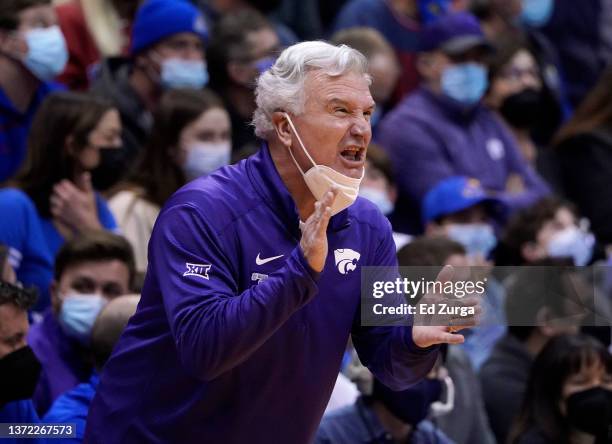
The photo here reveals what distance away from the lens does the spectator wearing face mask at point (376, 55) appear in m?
8.03

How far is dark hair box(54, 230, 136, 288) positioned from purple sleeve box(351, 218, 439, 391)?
1.66m

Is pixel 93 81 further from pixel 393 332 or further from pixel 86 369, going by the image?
pixel 393 332

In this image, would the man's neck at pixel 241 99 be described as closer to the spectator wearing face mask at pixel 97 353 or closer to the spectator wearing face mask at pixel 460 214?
the spectator wearing face mask at pixel 460 214

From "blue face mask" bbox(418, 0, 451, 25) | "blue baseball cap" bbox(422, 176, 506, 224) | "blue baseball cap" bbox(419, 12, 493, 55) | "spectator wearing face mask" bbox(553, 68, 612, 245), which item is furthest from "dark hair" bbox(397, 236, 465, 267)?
"blue face mask" bbox(418, 0, 451, 25)

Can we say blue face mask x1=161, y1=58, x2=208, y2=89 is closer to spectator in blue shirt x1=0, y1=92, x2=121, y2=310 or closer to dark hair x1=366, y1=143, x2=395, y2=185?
dark hair x1=366, y1=143, x2=395, y2=185

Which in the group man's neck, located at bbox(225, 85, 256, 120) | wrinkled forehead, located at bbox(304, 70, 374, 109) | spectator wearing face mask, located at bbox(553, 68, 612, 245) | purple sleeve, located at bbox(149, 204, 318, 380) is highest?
wrinkled forehead, located at bbox(304, 70, 374, 109)

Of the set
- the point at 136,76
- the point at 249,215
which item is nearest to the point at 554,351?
the point at 249,215

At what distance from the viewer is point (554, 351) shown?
5.50 m

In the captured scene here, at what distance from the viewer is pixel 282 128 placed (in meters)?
3.78

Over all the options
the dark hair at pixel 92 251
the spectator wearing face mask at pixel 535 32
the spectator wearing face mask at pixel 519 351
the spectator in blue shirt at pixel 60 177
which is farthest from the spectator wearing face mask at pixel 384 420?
the spectator wearing face mask at pixel 535 32

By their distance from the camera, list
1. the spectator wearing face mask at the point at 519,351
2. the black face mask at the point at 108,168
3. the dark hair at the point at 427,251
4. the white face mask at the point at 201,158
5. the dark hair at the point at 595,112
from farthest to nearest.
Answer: the dark hair at the point at 595,112, the white face mask at the point at 201,158, the black face mask at the point at 108,168, the dark hair at the point at 427,251, the spectator wearing face mask at the point at 519,351

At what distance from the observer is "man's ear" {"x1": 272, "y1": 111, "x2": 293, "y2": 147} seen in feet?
12.3

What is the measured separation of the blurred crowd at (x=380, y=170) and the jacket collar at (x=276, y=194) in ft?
1.38

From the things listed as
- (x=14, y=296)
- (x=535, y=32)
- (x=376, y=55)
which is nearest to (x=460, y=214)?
(x=376, y=55)
